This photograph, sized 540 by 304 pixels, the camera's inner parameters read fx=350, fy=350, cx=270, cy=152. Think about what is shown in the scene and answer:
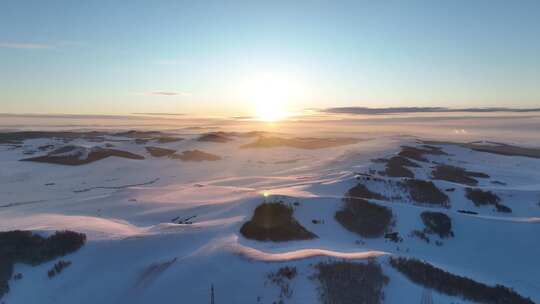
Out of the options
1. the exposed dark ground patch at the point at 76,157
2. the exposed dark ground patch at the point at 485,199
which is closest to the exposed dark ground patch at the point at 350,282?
the exposed dark ground patch at the point at 485,199

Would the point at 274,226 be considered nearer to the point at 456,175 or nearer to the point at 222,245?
the point at 222,245

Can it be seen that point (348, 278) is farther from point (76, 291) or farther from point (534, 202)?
point (534, 202)

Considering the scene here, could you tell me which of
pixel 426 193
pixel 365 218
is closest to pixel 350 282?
pixel 365 218

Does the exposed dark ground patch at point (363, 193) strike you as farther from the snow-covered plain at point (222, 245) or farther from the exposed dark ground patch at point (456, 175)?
the exposed dark ground patch at point (456, 175)

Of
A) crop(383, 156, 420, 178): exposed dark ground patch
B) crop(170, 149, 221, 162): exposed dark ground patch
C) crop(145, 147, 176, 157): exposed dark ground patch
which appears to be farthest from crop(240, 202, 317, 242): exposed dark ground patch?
crop(145, 147, 176, 157): exposed dark ground patch

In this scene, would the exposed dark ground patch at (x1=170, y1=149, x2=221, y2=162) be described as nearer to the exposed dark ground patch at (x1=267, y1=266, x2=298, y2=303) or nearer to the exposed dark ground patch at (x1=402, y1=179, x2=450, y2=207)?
the exposed dark ground patch at (x1=402, y1=179, x2=450, y2=207)
